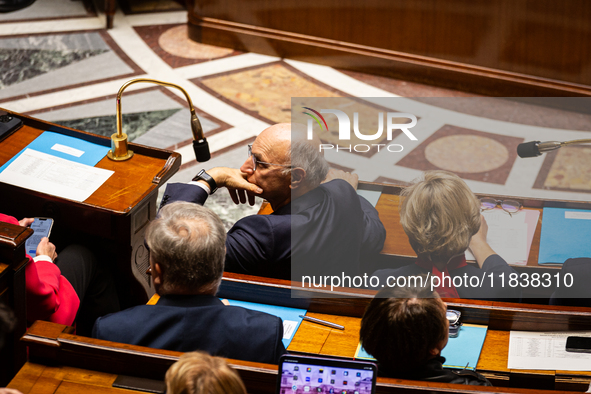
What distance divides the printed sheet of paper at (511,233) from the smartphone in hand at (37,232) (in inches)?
71.6

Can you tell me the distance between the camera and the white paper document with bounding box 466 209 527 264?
276cm

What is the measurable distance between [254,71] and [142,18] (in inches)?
70.1

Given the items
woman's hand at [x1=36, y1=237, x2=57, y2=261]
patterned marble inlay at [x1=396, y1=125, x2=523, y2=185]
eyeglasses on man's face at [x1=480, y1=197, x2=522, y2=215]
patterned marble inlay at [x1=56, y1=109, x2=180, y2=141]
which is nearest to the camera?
woman's hand at [x1=36, y1=237, x2=57, y2=261]

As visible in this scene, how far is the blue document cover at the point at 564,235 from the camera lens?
2760 mm

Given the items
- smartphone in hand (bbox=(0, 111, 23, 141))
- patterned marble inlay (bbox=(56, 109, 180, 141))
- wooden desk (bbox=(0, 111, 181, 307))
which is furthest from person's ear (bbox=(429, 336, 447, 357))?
patterned marble inlay (bbox=(56, 109, 180, 141))

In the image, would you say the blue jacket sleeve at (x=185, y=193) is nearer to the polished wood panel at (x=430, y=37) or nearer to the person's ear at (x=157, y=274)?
the person's ear at (x=157, y=274)

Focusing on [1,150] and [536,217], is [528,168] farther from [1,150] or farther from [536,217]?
[1,150]

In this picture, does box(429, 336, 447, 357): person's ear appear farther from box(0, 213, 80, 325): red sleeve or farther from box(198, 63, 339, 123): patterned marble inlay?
box(198, 63, 339, 123): patterned marble inlay

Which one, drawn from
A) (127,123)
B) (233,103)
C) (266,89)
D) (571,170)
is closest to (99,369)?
(127,123)

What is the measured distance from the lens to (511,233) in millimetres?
2896

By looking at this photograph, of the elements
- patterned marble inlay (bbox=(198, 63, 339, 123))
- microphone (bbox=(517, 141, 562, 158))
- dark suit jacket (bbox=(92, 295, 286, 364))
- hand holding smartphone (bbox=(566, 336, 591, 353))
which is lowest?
patterned marble inlay (bbox=(198, 63, 339, 123))

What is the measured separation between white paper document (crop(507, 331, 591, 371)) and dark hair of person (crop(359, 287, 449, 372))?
1.77 feet

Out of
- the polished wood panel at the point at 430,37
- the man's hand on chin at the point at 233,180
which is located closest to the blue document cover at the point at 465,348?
the man's hand on chin at the point at 233,180

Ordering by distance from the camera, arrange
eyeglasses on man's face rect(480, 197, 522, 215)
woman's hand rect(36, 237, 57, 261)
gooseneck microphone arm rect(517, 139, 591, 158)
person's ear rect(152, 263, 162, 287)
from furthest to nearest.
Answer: eyeglasses on man's face rect(480, 197, 522, 215), woman's hand rect(36, 237, 57, 261), gooseneck microphone arm rect(517, 139, 591, 158), person's ear rect(152, 263, 162, 287)
